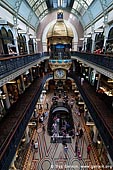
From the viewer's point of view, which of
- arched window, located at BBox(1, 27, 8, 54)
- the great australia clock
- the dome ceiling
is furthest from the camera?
the great australia clock

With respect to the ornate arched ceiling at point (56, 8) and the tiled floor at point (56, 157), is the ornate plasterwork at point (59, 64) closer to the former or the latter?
the ornate arched ceiling at point (56, 8)

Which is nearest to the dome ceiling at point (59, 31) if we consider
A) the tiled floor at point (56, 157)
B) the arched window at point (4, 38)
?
the arched window at point (4, 38)

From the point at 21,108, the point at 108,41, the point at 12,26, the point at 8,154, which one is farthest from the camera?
the point at 12,26

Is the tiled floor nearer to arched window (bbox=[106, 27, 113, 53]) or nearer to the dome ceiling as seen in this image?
arched window (bbox=[106, 27, 113, 53])

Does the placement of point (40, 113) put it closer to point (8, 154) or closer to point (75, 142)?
point (75, 142)

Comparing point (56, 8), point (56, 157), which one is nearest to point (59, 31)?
point (56, 8)

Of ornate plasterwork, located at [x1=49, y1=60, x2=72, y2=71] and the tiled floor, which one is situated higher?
ornate plasterwork, located at [x1=49, y1=60, x2=72, y2=71]

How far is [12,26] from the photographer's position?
548 inches

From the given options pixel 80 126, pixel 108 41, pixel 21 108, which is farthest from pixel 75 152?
pixel 108 41

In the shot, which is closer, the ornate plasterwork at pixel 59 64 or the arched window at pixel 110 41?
the arched window at pixel 110 41

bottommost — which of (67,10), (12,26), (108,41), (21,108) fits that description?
(21,108)

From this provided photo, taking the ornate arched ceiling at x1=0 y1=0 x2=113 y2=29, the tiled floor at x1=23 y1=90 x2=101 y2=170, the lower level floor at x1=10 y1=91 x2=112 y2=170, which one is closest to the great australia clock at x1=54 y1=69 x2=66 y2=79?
the ornate arched ceiling at x1=0 y1=0 x2=113 y2=29

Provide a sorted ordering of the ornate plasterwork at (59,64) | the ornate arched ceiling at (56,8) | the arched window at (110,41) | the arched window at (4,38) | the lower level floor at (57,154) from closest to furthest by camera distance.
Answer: the lower level floor at (57,154), the arched window at (4,38), the arched window at (110,41), the ornate arched ceiling at (56,8), the ornate plasterwork at (59,64)

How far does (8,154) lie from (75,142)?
26.1 ft
